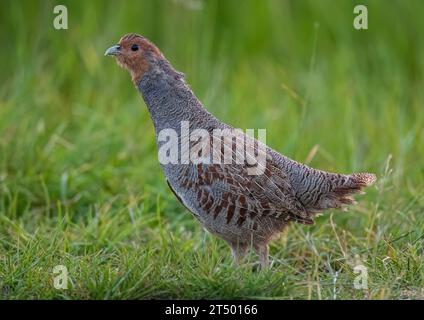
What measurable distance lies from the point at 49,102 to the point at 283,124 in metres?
2.06

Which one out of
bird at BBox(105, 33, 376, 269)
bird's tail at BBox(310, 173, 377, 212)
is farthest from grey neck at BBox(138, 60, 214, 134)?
bird's tail at BBox(310, 173, 377, 212)

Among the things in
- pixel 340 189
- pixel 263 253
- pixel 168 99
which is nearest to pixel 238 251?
pixel 263 253

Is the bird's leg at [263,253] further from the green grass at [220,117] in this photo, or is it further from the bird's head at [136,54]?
the bird's head at [136,54]

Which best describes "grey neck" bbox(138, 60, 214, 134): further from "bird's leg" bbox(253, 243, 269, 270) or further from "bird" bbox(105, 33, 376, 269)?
"bird's leg" bbox(253, 243, 269, 270)

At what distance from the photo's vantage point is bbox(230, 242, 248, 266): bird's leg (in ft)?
16.3

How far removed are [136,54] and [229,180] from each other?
1.01 metres

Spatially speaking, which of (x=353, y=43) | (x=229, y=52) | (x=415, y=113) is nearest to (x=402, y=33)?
(x=353, y=43)

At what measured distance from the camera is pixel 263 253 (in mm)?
5000

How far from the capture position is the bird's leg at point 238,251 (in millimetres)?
4980

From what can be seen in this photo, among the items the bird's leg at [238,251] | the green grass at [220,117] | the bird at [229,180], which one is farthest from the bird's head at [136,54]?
the bird's leg at [238,251]

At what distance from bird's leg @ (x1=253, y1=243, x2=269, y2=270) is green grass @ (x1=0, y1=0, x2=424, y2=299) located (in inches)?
3.5

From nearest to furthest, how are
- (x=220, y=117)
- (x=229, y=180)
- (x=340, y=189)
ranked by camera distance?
(x=229, y=180) < (x=340, y=189) < (x=220, y=117)

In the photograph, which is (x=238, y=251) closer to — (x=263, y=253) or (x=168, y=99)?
(x=263, y=253)

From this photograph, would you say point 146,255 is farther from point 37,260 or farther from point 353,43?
point 353,43
